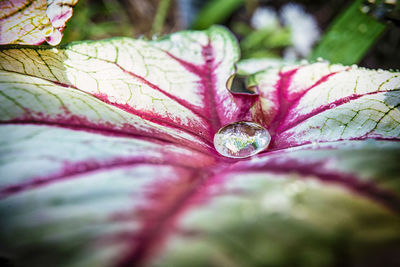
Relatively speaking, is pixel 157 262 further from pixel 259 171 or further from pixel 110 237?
pixel 259 171

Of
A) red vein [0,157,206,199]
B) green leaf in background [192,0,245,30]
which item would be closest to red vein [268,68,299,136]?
red vein [0,157,206,199]

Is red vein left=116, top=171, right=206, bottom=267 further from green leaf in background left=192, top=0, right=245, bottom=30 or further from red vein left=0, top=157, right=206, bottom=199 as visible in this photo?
green leaf in background left=192, top=0, right=245, bottom=30

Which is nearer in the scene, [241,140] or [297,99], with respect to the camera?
[241,140]

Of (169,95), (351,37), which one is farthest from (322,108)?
(351,37)

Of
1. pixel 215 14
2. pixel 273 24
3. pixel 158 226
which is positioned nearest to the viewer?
pixel 158 226

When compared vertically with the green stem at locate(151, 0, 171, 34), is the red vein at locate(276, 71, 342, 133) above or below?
below

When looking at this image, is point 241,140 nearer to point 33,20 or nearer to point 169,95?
point 169,95

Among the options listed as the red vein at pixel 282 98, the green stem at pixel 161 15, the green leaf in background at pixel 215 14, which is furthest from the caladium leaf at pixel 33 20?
the green stem at pixel 161 15
